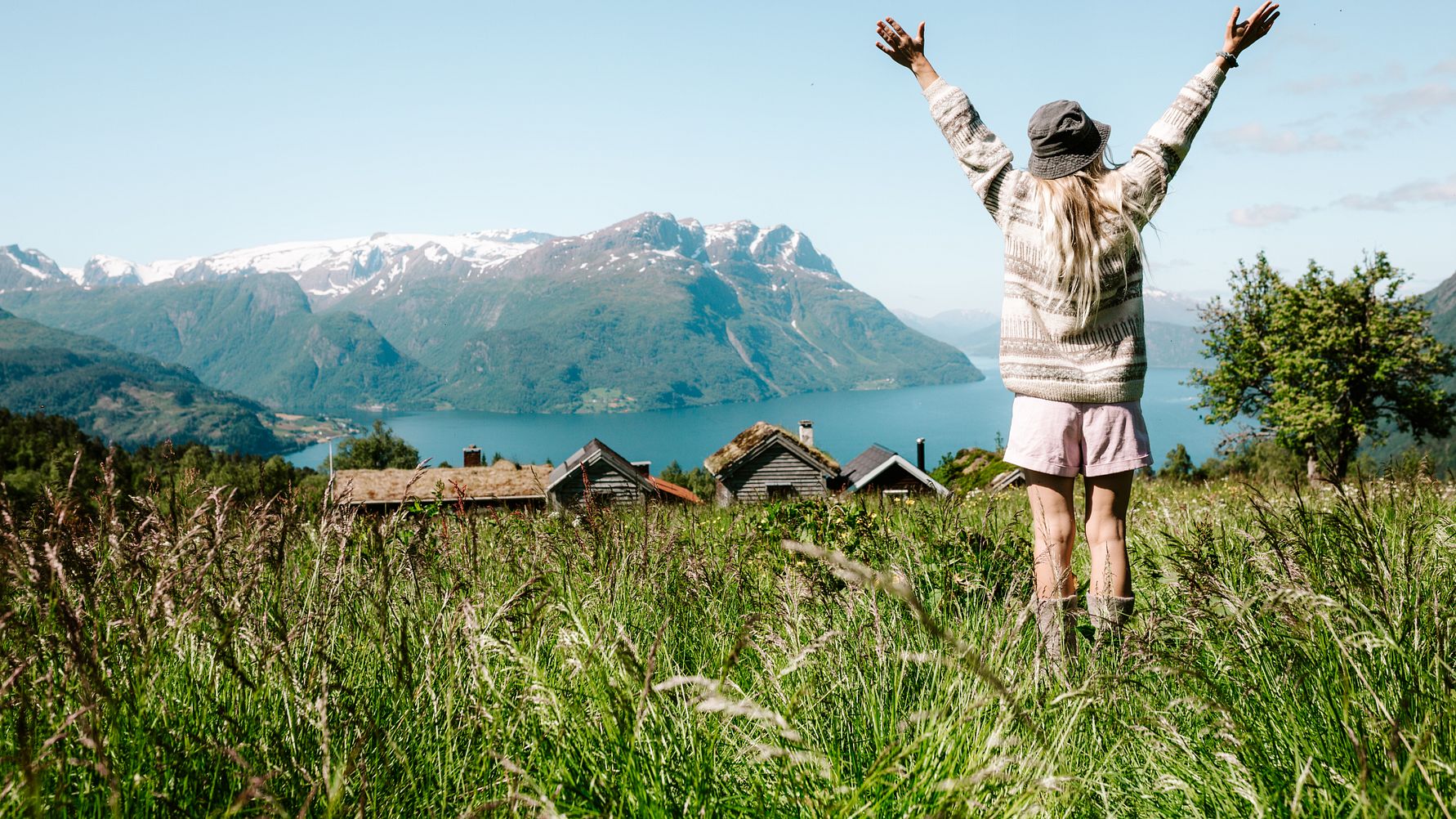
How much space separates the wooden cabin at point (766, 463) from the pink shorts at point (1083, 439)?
3827cm

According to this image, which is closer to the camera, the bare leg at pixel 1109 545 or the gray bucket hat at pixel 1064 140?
the bare leg at pixel 1109 545

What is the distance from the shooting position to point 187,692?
178cm

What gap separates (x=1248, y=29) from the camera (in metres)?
3.09

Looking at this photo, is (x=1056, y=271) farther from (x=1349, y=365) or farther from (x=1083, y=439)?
(x=1349, y=365)

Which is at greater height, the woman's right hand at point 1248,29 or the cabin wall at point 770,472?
the woman's right hand at point 1248,29

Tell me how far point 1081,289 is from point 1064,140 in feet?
1.92

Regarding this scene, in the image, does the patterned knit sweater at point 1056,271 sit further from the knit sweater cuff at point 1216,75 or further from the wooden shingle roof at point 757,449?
the wooden shingle roof at point 757,449

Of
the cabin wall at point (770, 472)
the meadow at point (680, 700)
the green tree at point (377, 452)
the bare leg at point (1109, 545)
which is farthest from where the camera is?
the green tree at point (377, 452)

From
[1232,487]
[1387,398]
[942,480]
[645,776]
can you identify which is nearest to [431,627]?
[645,776]

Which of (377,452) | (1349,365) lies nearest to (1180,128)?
(1349,365)

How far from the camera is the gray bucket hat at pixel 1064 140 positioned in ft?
10.2

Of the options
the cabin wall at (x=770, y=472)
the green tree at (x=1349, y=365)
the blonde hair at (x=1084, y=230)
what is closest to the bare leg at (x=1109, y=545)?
the blonde hair at (x=1084, y=230)

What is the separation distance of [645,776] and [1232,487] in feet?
22.5

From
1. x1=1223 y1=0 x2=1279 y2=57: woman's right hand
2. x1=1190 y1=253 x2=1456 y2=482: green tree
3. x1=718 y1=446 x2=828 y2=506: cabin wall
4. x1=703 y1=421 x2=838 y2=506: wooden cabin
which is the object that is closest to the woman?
x1=1223 y1=0 x2=1279 y2=57: woman's right hand
